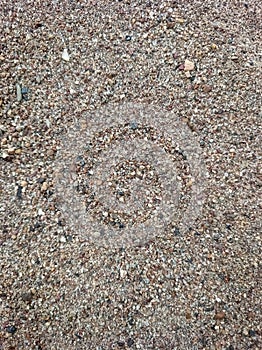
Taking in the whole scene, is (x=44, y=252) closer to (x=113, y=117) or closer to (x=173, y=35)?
(x=113, y=117)

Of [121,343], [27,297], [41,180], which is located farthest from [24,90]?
[121,343]

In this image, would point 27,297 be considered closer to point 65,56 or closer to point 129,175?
point 129,175

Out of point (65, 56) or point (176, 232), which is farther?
point (65, 56)

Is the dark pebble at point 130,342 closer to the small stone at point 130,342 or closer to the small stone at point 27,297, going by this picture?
the small stone at point 130,342

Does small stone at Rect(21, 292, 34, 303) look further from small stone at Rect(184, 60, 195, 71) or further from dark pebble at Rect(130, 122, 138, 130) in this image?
small stone at Rect(184, 60, 195, 71)

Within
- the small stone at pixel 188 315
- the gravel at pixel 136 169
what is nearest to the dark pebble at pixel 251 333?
the gravel at pixel 136 169

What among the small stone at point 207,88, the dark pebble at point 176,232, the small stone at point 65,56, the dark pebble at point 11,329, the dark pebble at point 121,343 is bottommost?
the dark pebble at point 11,329

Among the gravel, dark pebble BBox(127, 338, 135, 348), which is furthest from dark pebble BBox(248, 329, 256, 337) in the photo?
dark pebble BBox(127, 338, 135, 348)

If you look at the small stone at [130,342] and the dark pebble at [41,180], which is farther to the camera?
the dark pebble at [41,180]
